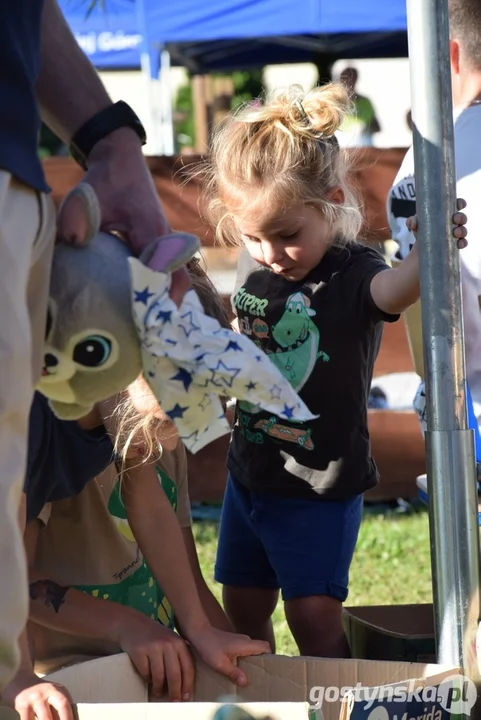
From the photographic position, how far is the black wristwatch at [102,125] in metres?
1.47

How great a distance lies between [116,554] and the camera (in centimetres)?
236

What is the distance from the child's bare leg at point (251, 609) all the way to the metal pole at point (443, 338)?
78 centimetres

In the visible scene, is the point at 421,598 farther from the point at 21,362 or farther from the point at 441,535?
the point at 21,362

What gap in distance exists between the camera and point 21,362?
1.17m

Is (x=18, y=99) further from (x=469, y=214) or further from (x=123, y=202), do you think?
(x=469, y=214)

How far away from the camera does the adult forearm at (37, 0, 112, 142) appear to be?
58.7 inches

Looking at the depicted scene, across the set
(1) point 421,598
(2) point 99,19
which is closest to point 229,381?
(1) point 421,598

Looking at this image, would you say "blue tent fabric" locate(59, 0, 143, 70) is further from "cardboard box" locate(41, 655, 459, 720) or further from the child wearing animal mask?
"cardboard box" locate(41, 655, 459, 720)

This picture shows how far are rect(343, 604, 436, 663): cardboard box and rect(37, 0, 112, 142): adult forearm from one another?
1.35m

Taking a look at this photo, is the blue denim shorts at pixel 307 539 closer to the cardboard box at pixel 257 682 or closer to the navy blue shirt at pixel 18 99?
the cardboard box at pixel 257 682

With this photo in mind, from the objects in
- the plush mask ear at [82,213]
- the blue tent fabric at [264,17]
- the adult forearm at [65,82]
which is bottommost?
the plush mask ear at [82,213]

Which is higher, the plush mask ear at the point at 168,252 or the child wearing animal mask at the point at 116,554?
the plush mask ear at the point at 168,252

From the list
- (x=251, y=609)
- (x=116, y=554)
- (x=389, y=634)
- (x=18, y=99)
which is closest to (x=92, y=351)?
(x=18, y=99)

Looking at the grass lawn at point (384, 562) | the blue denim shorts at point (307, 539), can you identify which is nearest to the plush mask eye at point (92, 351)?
the blue denim shorts at point (307, 539)
